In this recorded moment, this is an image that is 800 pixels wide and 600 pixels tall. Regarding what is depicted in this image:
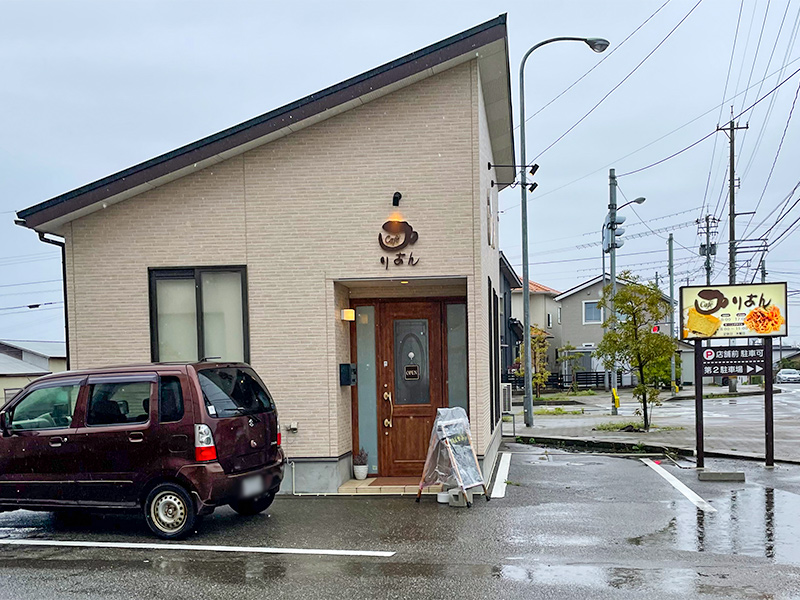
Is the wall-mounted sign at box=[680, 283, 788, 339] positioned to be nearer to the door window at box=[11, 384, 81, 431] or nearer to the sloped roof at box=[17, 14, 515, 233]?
the sloped roof at box=[17, 14, 515, 233]

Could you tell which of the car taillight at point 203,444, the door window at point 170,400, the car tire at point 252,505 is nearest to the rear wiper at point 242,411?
the car taillight at point 203,444

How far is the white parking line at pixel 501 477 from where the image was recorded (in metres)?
9.88

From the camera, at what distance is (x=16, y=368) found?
37.3m

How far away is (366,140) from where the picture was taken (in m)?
10.2

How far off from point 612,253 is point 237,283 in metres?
20.0

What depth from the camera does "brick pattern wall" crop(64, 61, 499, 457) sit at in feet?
33.0

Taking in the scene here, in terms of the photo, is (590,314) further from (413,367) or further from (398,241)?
(398,241)

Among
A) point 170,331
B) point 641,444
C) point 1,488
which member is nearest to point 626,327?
point 641,444

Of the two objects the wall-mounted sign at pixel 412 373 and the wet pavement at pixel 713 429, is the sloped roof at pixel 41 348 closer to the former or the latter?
the wet pavement at pixel 713 429

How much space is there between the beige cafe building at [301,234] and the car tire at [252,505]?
1.14 meters

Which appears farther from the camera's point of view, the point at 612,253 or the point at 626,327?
the point at 612,253

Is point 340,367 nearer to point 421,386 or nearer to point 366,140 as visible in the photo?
point 421,386

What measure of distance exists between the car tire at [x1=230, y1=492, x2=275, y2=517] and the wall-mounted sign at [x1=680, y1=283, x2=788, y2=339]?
7.09 m

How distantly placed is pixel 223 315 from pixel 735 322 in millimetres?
8069
